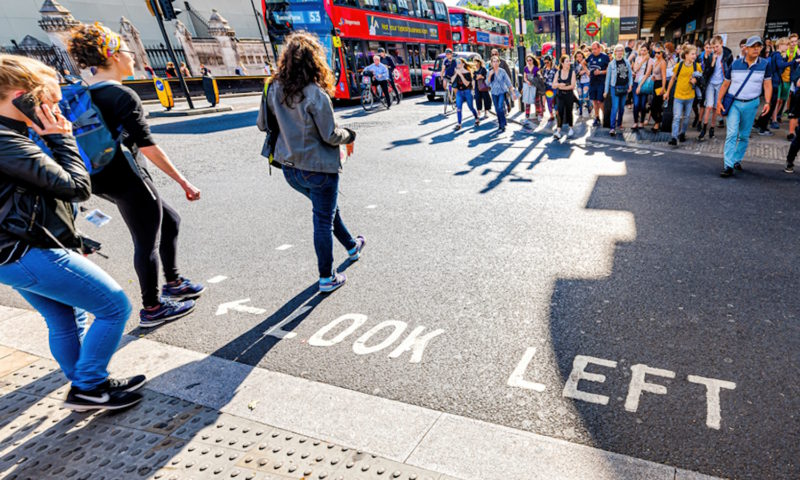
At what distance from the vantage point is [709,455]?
2.00 m

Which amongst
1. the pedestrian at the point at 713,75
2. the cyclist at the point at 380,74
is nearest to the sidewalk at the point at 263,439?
the pedestrian at the point at 713,75

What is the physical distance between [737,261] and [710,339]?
4.92 feet

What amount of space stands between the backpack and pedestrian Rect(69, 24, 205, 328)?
0.17 feet

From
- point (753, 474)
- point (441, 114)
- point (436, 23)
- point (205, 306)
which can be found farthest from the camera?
point (436, 23)

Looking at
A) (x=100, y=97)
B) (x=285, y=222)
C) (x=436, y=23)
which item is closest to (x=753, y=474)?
(x=100, y=97)

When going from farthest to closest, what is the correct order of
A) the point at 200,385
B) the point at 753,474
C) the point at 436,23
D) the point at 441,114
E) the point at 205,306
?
the point at 436,23 → the point at 441,114 → the point at 205,306 → the point at 200,385 → the point at 753,474

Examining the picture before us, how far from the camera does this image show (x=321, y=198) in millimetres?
3547

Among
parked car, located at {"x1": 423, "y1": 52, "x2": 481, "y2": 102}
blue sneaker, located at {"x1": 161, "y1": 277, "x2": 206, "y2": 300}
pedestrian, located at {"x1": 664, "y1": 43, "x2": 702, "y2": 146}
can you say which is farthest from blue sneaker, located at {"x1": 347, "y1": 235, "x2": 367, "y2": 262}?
parked car, located at {"x1": 423, "y1": 52, "x2": 481, "y2": 102}

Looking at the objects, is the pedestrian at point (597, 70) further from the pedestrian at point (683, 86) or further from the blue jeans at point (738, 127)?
the blue jeans at point (738, 127)

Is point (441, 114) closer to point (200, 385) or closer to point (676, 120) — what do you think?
point (676, 120)

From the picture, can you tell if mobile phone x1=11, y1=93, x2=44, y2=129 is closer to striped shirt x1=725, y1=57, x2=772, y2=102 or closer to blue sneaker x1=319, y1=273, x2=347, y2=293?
blue sneaker x1=319, y1=273, x2=347, y2=293

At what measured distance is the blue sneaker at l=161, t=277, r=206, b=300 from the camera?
3.74 metres

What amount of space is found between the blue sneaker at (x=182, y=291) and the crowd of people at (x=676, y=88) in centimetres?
706

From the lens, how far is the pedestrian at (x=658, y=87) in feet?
30.8
